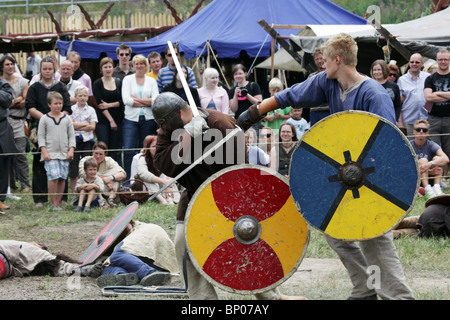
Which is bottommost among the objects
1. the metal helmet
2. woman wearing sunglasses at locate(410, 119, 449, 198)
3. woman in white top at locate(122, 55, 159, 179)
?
woman wearing sunglasses at locate(410, 119, 449, 198)

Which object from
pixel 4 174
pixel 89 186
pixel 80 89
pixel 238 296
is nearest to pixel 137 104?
pixel 80 89

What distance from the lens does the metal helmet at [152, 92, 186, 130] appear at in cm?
461

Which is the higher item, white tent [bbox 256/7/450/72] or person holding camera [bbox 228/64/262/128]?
white tent [bbox 256/7/450/72]

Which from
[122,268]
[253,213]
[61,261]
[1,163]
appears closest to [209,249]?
[253,213]

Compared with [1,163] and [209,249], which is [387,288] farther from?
[1,163]

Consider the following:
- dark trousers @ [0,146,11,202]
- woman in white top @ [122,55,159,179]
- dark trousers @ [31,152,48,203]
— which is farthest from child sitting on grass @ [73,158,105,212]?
dark trousers @ [0,146,11,202]

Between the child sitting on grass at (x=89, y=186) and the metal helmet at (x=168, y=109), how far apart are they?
4.72m

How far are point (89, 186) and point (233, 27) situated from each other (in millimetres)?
6625

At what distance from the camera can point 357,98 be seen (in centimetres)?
450

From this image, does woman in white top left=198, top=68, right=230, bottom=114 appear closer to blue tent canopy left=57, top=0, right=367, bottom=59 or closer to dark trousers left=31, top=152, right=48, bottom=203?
dark trousers left=31, top=152, right=48, bottom=203

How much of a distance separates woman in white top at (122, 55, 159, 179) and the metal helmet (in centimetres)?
518

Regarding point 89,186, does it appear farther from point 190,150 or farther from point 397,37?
point 397,37

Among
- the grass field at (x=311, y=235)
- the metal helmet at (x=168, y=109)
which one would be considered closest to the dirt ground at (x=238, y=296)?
the grass field at (x=311, y=235)

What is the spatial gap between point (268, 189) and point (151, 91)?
5706 millimetres
